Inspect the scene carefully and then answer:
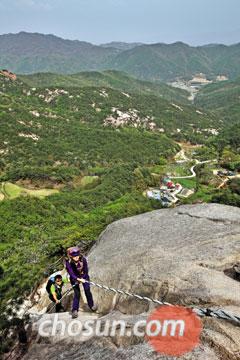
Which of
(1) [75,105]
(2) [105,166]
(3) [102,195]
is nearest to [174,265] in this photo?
(3) [102,195]

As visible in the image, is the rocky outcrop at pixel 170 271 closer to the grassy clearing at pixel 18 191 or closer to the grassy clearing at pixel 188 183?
the grassy clearing at pixel 18 191

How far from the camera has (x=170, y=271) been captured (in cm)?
1438

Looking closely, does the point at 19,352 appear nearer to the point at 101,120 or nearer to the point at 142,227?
the point at 142,227

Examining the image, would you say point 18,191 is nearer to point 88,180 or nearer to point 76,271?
point 88,180

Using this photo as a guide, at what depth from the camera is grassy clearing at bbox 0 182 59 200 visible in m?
86.9

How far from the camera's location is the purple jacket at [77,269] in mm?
12977

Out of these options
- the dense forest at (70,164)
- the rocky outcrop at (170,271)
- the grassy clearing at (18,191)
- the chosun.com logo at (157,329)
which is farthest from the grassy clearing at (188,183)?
the chosun.com logo at (157,329)

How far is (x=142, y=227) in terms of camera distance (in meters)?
22.2

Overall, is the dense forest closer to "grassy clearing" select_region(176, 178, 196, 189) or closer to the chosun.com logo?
"grassy clearing" select_region(176, 178, 196, 189)

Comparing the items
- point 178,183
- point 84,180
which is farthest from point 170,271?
point 84,180

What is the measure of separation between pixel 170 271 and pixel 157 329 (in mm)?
4114

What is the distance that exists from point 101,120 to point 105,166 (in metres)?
57.1

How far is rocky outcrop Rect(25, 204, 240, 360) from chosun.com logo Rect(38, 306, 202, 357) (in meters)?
0.25

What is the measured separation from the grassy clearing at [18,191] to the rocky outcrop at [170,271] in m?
66.8
